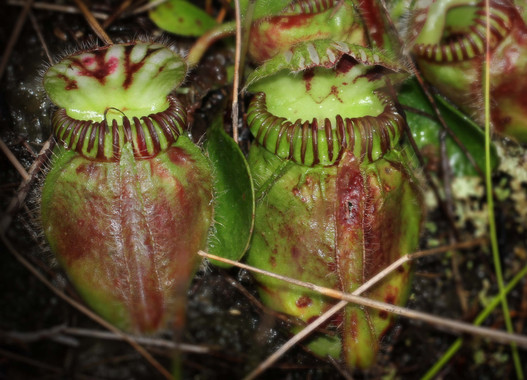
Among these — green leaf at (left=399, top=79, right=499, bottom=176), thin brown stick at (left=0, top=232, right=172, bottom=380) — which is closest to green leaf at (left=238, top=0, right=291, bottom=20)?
green leaf at (left=399, top=79, right=499, bottom=176)

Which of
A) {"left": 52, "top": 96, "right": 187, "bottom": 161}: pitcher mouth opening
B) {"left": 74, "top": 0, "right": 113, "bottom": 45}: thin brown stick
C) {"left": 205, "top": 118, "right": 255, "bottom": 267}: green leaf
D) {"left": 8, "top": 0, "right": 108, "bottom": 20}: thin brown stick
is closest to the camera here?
{"left": 52, "top": 96, "right": 187, "bottom": 161}: pitcher mouth opening

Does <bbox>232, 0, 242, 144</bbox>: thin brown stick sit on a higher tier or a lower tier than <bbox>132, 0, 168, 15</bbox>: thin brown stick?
lower

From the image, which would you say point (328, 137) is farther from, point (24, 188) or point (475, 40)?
point (24, 188)

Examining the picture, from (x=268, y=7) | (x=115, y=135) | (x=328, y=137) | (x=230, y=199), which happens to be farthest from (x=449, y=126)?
(x=115, y=135)

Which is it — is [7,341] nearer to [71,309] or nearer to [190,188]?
[71,309]

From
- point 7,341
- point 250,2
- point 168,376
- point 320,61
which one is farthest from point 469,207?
point 7,341

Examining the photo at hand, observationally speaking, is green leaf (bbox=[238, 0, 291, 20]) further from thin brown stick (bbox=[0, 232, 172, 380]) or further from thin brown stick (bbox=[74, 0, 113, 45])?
thin brown stick (bbox=[0, 232, 172, 380])
